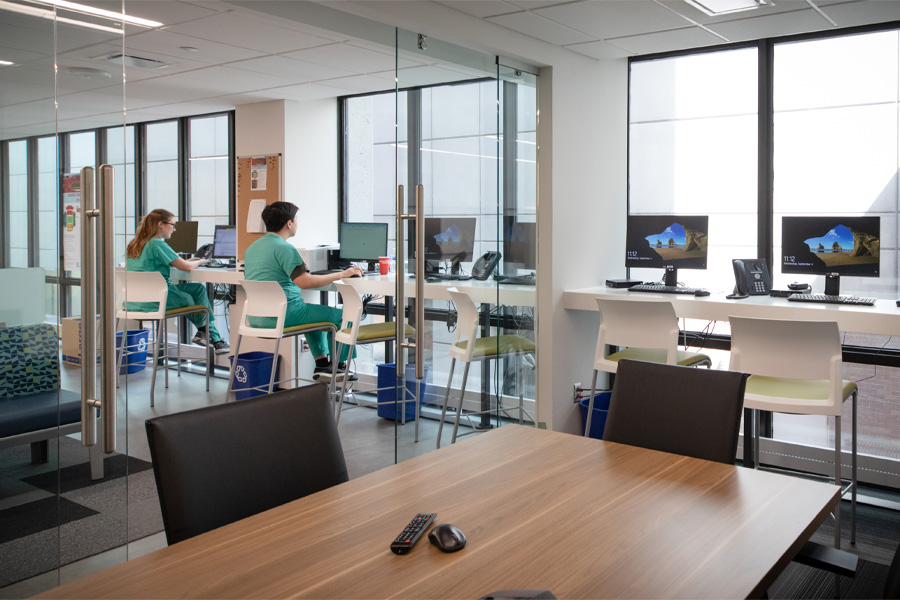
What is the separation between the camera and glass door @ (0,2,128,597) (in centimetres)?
226

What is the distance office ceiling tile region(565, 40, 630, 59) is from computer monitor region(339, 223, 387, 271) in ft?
6.94

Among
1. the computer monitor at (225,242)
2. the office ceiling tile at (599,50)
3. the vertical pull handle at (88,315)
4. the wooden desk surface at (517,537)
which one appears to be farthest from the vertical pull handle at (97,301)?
the computer monitor at (225,242)

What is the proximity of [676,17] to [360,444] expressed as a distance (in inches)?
119

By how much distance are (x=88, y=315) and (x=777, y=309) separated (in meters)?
3.18

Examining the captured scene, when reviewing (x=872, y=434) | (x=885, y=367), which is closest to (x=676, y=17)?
(x=885, y=367)

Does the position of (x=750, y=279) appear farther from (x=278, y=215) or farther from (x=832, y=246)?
(x=278, y=215)

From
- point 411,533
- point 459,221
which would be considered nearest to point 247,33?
point 459,221

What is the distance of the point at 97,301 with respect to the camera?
230 cm

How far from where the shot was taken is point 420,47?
3.65 m

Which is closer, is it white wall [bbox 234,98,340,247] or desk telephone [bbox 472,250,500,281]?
desk telephone [bbox 472,250,500,281]

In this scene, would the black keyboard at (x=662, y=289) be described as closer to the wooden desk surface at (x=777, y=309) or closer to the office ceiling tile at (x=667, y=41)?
the wooden desk surface at (x=777, y=309)

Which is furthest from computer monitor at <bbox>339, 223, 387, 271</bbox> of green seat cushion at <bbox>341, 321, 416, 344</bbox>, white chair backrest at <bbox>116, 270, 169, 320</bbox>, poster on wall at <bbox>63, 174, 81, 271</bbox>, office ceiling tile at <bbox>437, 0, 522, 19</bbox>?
poster on wall at <bbox>63, 174, 81, 271</bbox>

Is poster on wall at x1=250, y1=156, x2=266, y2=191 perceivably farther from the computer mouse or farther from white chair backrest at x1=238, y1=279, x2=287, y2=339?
the computer mouse

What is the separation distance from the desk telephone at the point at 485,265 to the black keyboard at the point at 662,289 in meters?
0.98
